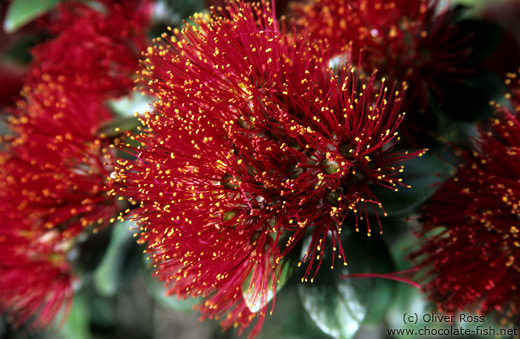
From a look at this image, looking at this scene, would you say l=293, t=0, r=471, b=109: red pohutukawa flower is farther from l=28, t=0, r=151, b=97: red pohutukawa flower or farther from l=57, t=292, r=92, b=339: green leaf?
l=57, t=292, r=92, b=339: green leaf

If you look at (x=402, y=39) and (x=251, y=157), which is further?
(x=402, y=39)

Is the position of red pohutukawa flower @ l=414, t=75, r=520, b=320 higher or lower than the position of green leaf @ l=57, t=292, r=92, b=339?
lower

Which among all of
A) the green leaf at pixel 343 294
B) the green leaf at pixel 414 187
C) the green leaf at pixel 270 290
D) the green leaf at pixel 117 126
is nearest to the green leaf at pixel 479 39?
the green leaf at pixel 414 187

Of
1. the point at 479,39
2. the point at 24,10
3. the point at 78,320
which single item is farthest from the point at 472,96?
the point at 78,320

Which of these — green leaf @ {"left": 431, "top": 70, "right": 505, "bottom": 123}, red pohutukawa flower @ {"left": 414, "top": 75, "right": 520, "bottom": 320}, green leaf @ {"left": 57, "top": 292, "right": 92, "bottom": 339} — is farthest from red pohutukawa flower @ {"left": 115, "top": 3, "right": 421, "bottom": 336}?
green leaf @ {"left": 57, "top": 292, "right": 92, "bottom": 339}

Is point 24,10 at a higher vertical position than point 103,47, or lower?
higher

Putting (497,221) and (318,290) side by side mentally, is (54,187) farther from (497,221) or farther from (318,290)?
(497,221)

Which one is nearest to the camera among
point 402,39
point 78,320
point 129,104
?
point 402,39

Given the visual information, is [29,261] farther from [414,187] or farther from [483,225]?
[483,225]

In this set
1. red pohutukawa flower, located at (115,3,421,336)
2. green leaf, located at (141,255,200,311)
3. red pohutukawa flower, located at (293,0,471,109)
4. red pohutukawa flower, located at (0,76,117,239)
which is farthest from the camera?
green leaf, located at (141,255,200,311)
